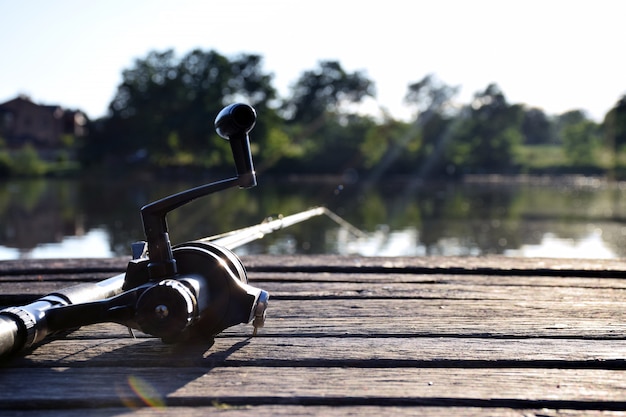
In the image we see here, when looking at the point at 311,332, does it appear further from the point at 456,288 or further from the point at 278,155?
the point at 278,155

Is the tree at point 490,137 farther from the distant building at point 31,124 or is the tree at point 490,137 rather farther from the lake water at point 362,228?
the distant building at point 31,124

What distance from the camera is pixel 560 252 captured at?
545 inches

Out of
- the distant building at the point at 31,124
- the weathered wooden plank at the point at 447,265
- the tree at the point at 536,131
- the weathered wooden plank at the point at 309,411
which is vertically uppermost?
the distant building at the point at 31,124

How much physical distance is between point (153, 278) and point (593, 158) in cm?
6369

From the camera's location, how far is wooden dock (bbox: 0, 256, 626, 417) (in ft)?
4.52

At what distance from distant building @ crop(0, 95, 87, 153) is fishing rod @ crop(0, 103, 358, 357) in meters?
68.4

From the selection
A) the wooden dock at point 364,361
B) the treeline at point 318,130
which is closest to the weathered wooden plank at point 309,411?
the wooden dock at point 364,361

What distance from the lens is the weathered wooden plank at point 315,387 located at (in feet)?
4.55

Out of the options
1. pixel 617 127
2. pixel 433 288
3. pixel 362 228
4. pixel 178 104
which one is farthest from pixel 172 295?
pixel 617 127

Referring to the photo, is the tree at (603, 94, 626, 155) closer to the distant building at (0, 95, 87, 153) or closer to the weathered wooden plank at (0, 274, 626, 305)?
the distant building at (0, 95, 87, 153)

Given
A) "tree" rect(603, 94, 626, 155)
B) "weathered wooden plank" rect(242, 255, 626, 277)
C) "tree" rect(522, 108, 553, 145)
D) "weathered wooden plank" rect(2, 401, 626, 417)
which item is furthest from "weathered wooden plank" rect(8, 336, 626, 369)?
"tree" rect(522, 108, 553, 145)

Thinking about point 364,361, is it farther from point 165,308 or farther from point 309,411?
point 165,308

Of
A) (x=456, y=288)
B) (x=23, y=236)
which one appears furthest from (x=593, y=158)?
(x=456, y=288)

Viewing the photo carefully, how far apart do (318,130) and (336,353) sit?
56.1 metres
